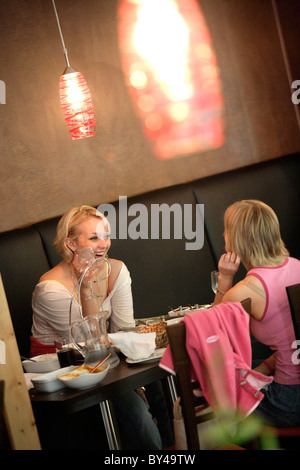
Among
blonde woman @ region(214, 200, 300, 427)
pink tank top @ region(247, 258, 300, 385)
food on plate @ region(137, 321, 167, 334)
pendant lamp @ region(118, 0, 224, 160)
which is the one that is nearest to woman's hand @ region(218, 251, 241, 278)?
blonde woman @ region(214, 200, 300, 427)

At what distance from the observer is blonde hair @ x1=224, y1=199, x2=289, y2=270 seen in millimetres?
2244

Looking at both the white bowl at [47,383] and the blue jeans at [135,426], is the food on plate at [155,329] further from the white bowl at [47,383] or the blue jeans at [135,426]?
the white bowl at [47,383]

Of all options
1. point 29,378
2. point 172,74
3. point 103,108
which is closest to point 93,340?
point 29,378

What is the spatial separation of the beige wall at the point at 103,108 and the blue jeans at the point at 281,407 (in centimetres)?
203

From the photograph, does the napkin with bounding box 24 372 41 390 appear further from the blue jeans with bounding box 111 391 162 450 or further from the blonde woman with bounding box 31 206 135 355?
the blonde woman with bounding box 31 206 135 355

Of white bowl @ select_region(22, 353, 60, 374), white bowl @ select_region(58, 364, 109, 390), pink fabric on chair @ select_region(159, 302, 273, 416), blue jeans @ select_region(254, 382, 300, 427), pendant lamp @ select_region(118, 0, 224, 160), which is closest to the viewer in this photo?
pink fabric on chair @ select_region(159, 302, 273, 416)

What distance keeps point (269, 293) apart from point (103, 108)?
2.15 m

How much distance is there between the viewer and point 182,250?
12.1 feet

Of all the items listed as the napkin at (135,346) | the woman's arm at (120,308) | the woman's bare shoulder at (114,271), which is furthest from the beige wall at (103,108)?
the napkin at (135,346)

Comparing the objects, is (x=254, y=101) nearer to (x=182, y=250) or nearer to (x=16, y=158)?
(x=182, y=250)

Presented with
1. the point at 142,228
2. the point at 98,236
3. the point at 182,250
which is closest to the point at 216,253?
the point at 182,250

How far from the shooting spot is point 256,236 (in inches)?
89.2

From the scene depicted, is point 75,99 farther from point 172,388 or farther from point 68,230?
point 172,388

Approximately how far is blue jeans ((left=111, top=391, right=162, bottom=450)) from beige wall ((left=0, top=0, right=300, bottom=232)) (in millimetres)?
1554
